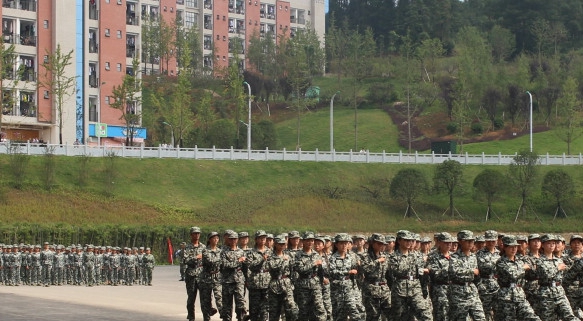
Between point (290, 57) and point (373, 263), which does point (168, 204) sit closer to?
point (373, 263)

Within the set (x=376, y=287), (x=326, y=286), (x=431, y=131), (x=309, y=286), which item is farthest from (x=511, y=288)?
(x=431, y=131)

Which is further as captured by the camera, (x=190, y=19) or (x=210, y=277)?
(x=190, y=19)

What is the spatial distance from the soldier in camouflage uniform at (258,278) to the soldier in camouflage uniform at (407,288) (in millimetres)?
2954

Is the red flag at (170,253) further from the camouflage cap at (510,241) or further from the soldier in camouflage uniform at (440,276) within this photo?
the camouflage cap at (510,241)

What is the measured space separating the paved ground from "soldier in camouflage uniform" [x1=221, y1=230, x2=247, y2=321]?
2.93 metres

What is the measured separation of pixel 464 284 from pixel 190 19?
12245 cm

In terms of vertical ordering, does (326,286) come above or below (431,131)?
below

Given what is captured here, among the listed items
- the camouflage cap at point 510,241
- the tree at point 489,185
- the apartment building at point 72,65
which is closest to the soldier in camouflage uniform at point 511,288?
the camouflage cap at point 510,241

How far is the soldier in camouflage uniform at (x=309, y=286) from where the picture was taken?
19500mm

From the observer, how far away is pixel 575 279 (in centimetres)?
1873

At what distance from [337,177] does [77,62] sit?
78.5 feet

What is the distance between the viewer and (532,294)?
58.7ft

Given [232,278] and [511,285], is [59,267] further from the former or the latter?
[511,285]

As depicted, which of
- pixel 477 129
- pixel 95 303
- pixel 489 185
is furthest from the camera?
pixel 477 129
